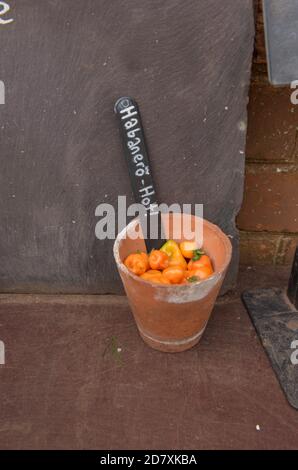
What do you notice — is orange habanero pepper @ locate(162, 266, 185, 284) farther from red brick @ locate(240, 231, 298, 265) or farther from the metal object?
red brick @ locate(240, 231, 298, 265)

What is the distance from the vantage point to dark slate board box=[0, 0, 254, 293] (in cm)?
120

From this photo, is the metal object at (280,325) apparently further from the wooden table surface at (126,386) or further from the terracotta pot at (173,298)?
the terracotta pot at (173,298)

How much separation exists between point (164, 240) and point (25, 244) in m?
0.50

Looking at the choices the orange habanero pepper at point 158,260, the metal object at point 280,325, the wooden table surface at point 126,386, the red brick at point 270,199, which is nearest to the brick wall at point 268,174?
the red brick at point 270,199

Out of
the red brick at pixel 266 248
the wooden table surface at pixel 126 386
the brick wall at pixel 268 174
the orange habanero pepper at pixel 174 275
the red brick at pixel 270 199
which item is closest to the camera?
the wooden table surface at pixel 126 386

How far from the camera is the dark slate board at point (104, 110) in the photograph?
120 cm

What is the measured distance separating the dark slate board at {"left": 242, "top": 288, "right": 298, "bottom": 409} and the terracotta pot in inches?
8.9

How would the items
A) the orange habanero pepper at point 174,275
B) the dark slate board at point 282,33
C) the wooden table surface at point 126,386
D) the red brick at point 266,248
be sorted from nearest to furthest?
the dark slate board at point 282,33 < the wooden table surface at point 126,386 < the orange habanero pepper at point 174,275 < the red brick at point 266,248

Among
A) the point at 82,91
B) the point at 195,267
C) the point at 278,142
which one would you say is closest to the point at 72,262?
the point at 195,267

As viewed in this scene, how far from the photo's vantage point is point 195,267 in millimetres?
1347

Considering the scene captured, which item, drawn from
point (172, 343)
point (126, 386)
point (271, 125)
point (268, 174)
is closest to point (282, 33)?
point (271, 125)

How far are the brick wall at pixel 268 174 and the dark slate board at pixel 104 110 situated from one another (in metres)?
0.22

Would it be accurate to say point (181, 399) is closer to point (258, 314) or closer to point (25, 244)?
point (258, 314)

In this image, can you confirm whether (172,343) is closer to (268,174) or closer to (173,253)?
(173,253)
